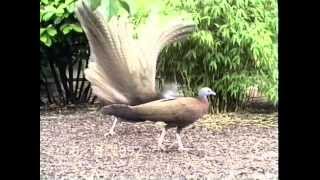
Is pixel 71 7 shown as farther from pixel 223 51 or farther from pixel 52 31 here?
pixel 223 51

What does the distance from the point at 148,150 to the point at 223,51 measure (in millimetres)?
642

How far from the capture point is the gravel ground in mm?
2406

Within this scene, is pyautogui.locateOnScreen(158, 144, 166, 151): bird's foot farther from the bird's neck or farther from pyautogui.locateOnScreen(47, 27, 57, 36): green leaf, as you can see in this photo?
pyautogui.locateOnScreen(47, 27, 57, 36): green leaf

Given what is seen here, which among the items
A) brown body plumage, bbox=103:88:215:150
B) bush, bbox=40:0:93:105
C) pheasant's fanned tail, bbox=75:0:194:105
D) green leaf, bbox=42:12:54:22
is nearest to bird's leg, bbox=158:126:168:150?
brown body plumage, bbox=103:88:215:150

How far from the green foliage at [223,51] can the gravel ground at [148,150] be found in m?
0.17

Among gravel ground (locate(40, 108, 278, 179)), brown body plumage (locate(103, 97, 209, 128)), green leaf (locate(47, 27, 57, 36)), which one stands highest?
green leaf (locate(47, 27, 57, 36))

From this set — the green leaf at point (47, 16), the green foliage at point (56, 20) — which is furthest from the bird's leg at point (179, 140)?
the green leaf at point (47, 16)

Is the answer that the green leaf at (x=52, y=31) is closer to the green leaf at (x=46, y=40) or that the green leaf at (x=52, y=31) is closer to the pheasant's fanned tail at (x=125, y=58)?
the green leaf at (x=46, y=40)

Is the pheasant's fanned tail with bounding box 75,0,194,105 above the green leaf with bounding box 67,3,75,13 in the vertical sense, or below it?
below

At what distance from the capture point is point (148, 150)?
2.47 meters

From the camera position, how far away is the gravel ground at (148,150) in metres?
2.41

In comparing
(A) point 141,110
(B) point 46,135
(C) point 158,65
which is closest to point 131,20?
(C) point 158,65

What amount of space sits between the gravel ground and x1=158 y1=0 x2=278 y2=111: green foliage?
0.17 metres
